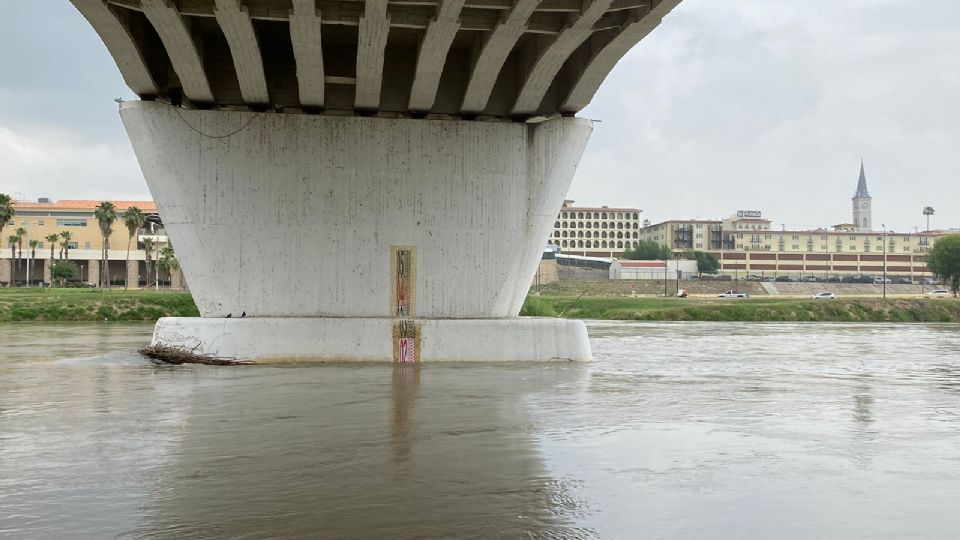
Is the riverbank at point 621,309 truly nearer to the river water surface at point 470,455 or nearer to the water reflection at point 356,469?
the river water surface at point 470,455

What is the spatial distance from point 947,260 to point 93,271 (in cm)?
11931

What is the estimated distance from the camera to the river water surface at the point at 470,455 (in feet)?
25.6

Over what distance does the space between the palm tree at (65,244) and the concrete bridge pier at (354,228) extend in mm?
114502

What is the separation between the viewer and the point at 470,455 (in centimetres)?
1116

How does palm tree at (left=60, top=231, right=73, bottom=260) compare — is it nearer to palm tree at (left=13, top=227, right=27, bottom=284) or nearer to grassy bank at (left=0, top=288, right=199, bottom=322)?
palm tree at (left=13, top=227, right=27, bottom=284)

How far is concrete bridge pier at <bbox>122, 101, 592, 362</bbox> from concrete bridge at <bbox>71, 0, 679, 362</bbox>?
38 mm

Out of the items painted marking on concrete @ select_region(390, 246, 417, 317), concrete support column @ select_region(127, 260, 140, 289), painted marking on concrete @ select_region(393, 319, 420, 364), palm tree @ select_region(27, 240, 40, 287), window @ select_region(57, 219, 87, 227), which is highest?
window @ select_region(57, 219, 87, 227)

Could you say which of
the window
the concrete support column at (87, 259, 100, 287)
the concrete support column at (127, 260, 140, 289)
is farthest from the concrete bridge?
the window

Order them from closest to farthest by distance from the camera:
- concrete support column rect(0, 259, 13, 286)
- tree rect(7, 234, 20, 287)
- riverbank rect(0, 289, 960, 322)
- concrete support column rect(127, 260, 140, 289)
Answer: riverbank rect(0, 289, 960, 322)
tree rect(7, 234, 20, 287)
concrete support column rect(0, 259, 13, 286)
concrete support column rect(127, 260, 140, 289)

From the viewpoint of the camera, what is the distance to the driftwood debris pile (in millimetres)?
23203

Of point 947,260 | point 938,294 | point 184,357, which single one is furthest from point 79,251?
point 938,294

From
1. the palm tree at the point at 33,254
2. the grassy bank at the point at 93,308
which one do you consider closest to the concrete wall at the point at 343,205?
the grassy bank at the point at 93,308

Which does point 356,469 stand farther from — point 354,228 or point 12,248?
point 12,248

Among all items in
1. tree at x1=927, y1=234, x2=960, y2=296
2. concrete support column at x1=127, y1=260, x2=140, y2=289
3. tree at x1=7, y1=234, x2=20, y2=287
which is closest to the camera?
tree at x1=927, y1=234, x2=960, y2=296
